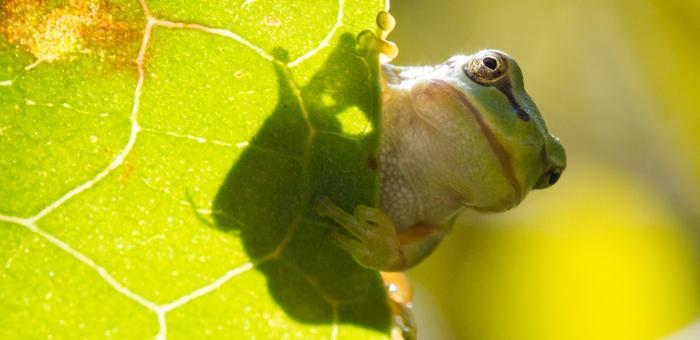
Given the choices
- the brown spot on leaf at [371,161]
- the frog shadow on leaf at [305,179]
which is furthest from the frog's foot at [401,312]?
the brown spot on leaf at [371,161]

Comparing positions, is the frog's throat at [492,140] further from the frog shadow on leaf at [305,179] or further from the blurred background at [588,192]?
the blurred background at [588,192]

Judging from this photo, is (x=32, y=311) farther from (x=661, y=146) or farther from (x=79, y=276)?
(x=661, y=146)

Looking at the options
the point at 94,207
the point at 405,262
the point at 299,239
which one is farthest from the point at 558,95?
the point at 94,207

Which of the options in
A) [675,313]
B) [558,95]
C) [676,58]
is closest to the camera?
[675,313]

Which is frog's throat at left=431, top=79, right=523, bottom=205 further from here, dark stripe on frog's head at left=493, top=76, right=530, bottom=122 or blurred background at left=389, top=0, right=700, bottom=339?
blurred background at left=389, top=0, right=700, bottom=339

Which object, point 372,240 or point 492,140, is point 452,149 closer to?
point 492,140
